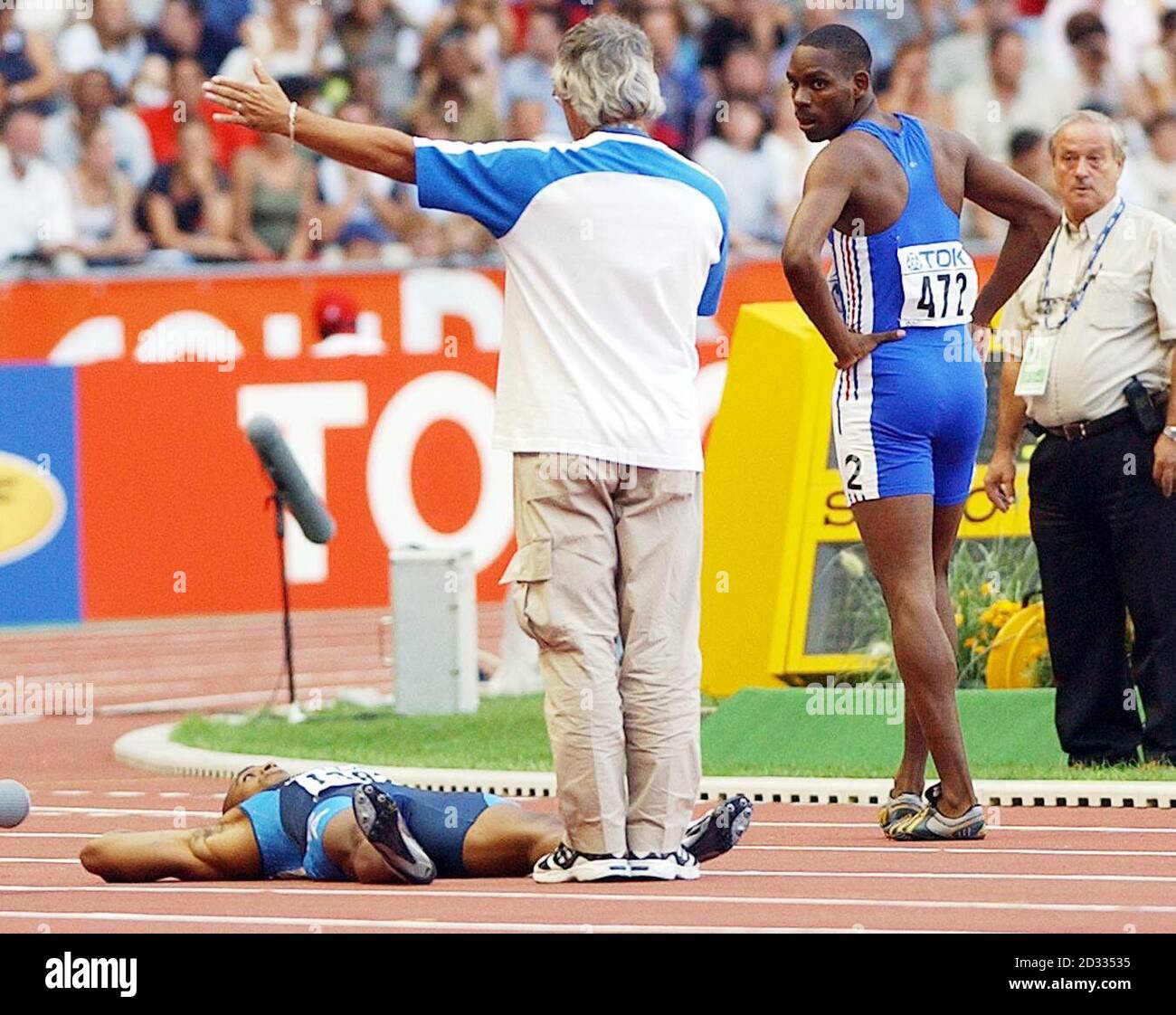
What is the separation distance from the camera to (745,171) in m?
20.9

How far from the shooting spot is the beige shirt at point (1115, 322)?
948cm

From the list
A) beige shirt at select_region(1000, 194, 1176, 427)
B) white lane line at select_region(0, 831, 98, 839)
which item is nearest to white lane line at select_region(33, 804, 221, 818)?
white lane line at select_region(0, 831, 98, 839)

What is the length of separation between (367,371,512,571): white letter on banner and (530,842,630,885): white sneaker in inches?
415

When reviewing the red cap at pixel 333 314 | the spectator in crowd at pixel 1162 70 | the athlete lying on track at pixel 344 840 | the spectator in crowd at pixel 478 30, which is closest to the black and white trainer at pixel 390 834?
the athlete lying on track at pixel 344 840

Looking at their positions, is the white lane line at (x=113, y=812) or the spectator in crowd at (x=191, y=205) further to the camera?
the spectator in crowd at (x=191, y=205)

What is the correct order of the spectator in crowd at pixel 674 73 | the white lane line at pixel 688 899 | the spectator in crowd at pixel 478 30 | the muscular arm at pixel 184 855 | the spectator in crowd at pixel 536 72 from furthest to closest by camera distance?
1. the spectator in crowd at pixel 674 73
2. the spectator in crowd at pixel 478 30
3. the spectator in crowd at pixel 536 72
4. the muscular arm at pixel 184 855
5. the white lane line at pixel 688 899

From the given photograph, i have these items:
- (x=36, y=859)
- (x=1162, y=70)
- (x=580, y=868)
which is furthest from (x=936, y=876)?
(x=1162, y=70)

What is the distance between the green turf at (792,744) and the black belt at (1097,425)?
1.19m

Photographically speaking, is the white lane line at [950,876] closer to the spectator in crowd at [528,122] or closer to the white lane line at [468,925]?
the white lane line at [468,925]

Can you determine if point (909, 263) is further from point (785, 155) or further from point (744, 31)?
point (744, 31)

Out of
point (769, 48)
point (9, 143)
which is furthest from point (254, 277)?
point (769, 48)

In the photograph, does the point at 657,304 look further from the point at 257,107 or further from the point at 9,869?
the point at 9,869

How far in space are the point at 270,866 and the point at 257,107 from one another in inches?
82.9
